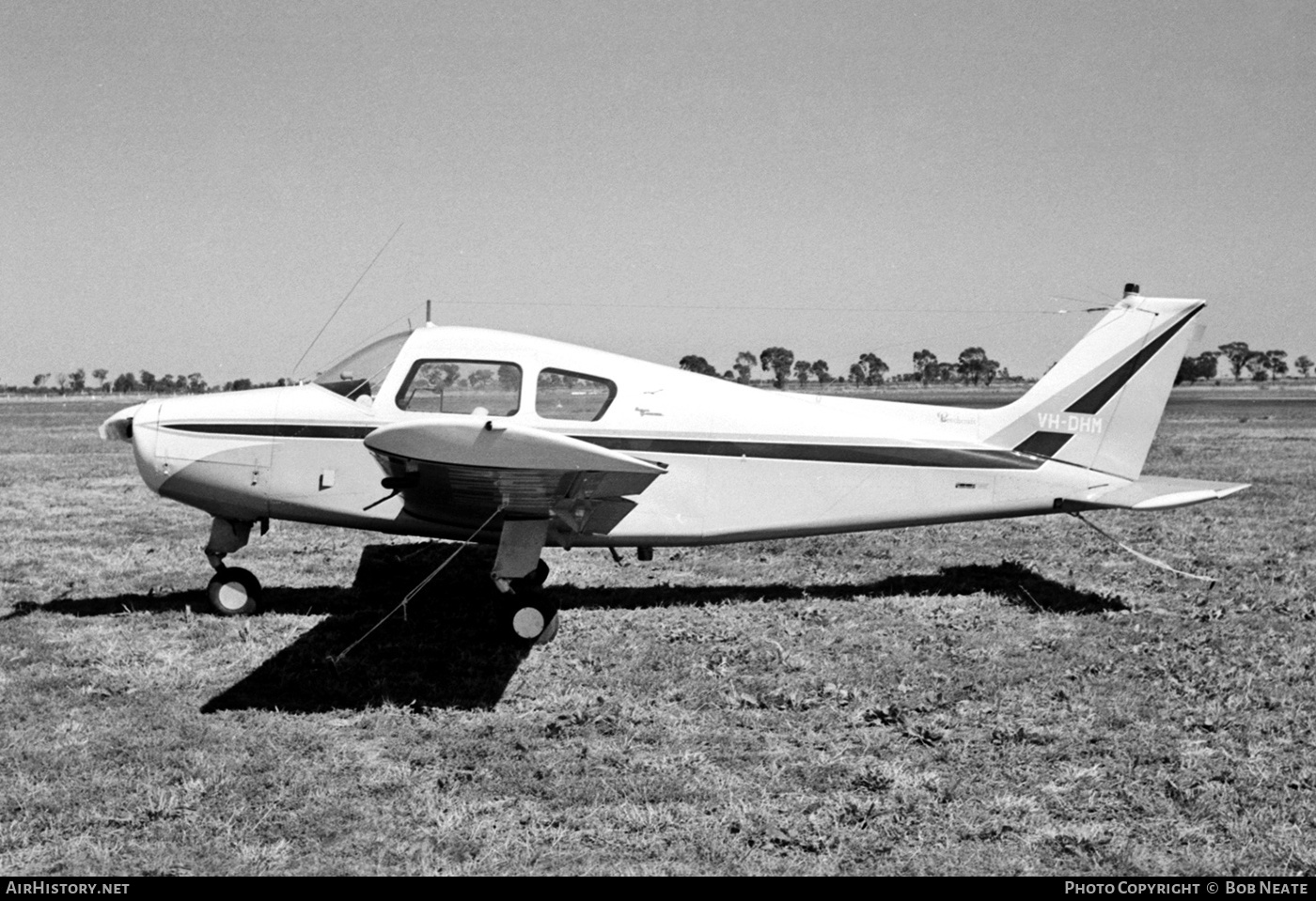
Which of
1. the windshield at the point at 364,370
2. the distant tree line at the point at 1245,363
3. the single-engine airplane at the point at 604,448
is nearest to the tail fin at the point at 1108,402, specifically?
the single-engine airplane at the point at 604,448

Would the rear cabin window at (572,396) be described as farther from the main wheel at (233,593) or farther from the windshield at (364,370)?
the main wheel at (233,593)

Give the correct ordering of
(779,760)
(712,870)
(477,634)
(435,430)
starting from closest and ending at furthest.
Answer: (712,870) < (779,760) < (435,430) < (477,634)

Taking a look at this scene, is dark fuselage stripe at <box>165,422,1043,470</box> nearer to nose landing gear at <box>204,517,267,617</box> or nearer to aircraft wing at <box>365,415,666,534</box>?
aircraft wing at <box>365,415,666,534</box>

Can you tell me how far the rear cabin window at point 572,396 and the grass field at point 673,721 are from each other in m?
1.69

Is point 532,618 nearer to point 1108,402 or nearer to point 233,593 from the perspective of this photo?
point 233,593

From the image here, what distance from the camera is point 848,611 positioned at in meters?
7.74

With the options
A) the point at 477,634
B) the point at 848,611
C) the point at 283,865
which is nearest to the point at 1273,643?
the point at 848,611

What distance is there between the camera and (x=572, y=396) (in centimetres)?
727

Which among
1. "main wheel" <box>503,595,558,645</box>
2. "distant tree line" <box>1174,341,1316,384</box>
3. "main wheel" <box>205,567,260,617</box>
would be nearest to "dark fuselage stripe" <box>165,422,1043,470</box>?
"main wheel" <box>205,567,260,617</box>

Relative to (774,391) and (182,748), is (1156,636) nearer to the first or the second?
(774,391)

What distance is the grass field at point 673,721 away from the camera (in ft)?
12.8

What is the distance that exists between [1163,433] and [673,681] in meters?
26.7

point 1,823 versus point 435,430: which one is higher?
point 435,430

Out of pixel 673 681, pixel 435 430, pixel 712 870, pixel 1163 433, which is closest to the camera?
pixel 712 870
